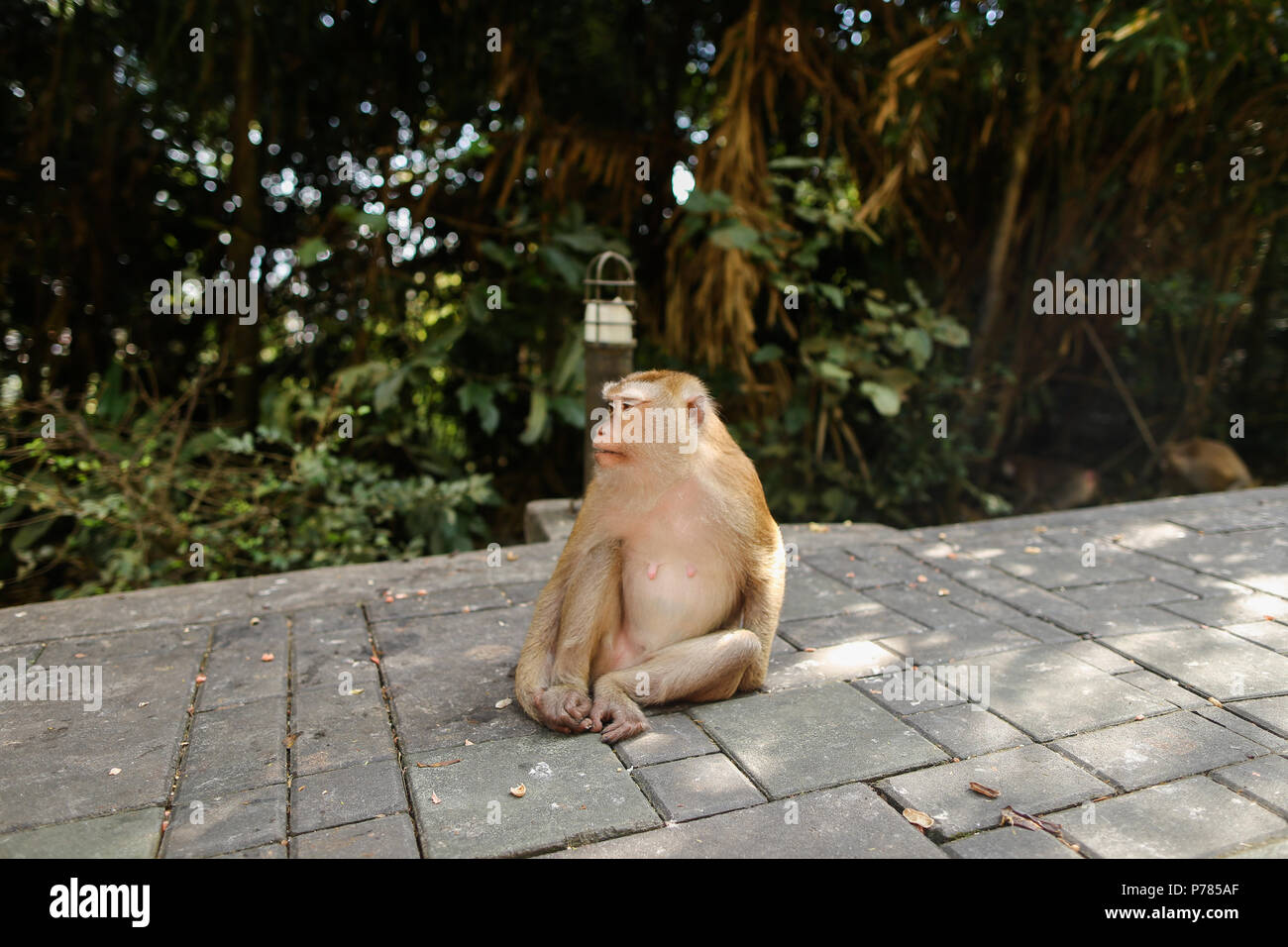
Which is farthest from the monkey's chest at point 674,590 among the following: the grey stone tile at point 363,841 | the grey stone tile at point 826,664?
the grey stone tile at point 363,841

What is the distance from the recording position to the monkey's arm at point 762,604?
280 centimetres

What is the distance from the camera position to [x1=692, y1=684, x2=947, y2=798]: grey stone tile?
237 cm

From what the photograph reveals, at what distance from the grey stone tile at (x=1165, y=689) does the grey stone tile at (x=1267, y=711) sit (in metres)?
0.09

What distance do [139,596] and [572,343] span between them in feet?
9.29

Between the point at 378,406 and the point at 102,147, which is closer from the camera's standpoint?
the point at 378,406

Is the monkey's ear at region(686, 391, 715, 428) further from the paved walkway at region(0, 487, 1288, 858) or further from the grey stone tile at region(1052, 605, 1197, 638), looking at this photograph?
the grey stone tile at region(1052, 605, 1197, 638)

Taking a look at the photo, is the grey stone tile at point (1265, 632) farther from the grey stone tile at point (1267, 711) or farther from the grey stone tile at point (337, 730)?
the grey stone tile at point (337, 730)

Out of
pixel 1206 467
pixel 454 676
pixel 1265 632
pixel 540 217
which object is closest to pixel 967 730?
pixel 1265 632

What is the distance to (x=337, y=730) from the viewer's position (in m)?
2.62

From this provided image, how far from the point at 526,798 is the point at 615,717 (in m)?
0.44

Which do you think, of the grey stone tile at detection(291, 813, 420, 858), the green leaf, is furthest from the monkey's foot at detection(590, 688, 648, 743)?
the green leaf
